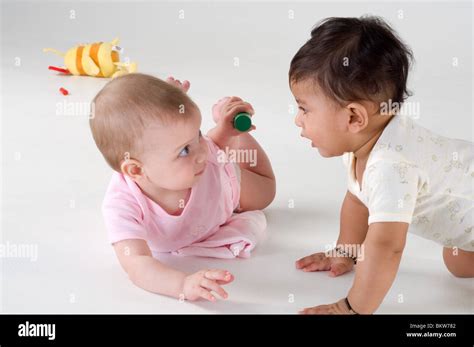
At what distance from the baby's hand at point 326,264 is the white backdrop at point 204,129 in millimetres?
21

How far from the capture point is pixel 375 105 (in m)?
1.57

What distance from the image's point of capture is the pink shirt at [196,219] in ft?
5.87

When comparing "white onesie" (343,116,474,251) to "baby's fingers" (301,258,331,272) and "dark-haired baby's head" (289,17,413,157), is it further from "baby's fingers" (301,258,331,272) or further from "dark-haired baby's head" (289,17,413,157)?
"baby's fingers" (301,258,331,272)

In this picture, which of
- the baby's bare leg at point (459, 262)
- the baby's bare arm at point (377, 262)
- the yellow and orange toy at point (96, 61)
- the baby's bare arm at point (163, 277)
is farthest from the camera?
the yellow and orange toy at point (96, 61)

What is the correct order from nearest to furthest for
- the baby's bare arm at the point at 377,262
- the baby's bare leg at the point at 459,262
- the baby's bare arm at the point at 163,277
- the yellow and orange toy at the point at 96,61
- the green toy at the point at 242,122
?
the baby's bare arm at the point at 377,262 < the baby's bare arm at the point at 163,277 < the baby's bare leg at the point at 459,262 < the green toy at the point at 242,122 < the yellow and orange toy at the point at 96,61

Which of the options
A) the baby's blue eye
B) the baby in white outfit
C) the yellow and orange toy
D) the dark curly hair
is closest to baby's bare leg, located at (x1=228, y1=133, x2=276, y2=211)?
the baby's blue eye

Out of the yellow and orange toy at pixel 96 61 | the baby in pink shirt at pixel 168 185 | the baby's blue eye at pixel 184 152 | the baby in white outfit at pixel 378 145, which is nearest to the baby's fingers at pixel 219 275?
the baby in pink shirt at pixel 168 185

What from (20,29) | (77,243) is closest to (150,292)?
(77,243)

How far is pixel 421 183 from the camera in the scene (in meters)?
1.59

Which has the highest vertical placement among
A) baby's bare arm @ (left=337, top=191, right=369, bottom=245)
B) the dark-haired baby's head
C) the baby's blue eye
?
the dark-haired baby's head

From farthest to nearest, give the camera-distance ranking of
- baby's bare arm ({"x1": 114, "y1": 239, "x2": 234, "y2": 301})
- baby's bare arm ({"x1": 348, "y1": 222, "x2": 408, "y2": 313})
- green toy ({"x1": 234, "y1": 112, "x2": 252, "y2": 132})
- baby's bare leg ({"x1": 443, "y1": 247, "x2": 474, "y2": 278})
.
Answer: green toy ({"x1": 234, "y1": 112, "x2": 252, "y2": 132}) → baby's bare leg ({"x1": 443, "y1": 247, "x2": 474, "y2": 278}) → baby's bare arm ({"x1": 114, "y1": 239, "x2": 234, "y2": 301}) → baby's bare arm ({"x1": 348, "y1": 222, "x2": 408, "y2": 313})

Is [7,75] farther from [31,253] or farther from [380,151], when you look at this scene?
[380,151]

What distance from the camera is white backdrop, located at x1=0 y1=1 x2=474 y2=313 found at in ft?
5.63

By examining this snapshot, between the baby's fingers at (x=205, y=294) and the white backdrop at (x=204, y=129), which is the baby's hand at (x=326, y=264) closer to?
the white backdrop at (x=204, y=129)
